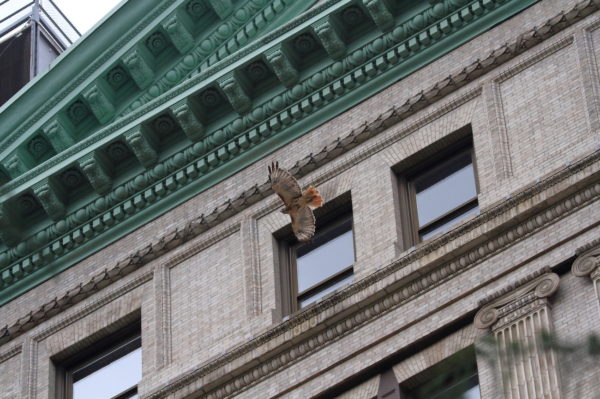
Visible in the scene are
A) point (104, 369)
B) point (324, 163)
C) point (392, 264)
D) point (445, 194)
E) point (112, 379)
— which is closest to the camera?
point (392, 264)

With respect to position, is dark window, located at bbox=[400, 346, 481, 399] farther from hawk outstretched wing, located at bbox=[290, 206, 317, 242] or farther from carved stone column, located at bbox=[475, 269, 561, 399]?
hawk outstretched wing, located at bbox=[290, 206, 317, 242]

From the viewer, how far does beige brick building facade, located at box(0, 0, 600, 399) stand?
27.1m

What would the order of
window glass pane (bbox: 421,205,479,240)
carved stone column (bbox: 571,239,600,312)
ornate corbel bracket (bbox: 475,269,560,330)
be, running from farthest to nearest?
window glass pane (bbox: 421,205,479,240) → ornate corbel bracket (bbox: 475,269,560,330) → carved stone column (bbox: 571,239,600,312)

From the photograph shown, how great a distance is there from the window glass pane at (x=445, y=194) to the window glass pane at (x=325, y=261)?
3.57 ft

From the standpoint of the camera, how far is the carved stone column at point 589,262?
26.4 metres

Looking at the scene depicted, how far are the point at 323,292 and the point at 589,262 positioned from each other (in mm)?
4299

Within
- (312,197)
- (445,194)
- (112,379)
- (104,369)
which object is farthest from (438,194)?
(104,369)

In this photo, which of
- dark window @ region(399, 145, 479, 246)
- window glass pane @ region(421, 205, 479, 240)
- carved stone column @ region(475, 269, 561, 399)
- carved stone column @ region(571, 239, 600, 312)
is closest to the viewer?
carved stone column @ region(475, 269, 561, 399)

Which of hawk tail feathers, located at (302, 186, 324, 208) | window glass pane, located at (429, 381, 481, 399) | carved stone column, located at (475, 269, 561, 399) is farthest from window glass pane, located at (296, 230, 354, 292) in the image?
window glass pane, located at (429, 381, 481, 399)

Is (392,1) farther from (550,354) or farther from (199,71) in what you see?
(550,354)

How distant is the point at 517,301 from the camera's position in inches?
1059

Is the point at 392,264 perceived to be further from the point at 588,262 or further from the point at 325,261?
the point at 588,262

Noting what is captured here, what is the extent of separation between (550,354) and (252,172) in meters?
7.16

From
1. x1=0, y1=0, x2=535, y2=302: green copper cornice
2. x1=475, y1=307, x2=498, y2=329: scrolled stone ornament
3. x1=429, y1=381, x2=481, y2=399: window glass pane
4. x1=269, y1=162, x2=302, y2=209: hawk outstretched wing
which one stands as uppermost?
x1=0, y1=0, x2=535, y2=302: green copper cornice
